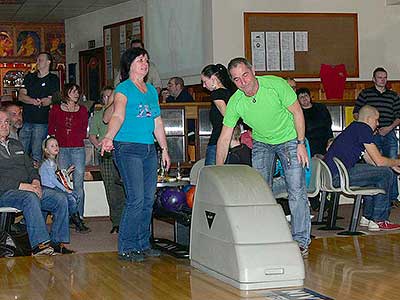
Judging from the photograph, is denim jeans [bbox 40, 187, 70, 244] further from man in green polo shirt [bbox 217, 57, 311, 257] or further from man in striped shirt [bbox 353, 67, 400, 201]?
man in striped shirt [bbox 353, 67, 400, 201]

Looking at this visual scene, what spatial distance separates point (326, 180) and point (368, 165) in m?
0.37

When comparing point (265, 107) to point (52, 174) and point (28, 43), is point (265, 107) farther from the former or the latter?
point (28, 43)

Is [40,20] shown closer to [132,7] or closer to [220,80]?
[132,7]

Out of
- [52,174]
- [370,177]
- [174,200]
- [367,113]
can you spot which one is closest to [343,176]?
[370,177]

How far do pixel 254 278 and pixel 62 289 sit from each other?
115cm

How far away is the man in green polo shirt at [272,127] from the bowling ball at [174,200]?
2.55 feet

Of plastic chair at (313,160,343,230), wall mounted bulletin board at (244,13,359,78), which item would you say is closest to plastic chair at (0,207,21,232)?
plastic chair at (313,160,343,230)

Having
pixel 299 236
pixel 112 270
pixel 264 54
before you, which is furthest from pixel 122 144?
pixel 264 54

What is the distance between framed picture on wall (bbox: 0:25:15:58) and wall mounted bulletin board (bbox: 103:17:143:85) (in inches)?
85.2

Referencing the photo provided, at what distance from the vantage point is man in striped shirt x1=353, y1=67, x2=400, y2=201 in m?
9.31

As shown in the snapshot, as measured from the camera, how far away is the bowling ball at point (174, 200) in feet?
21.4

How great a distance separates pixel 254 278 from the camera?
493cm

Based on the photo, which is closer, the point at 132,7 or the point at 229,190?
the point at 229,190

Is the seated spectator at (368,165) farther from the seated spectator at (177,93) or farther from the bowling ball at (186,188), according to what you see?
the seated spectator at (177,93)
